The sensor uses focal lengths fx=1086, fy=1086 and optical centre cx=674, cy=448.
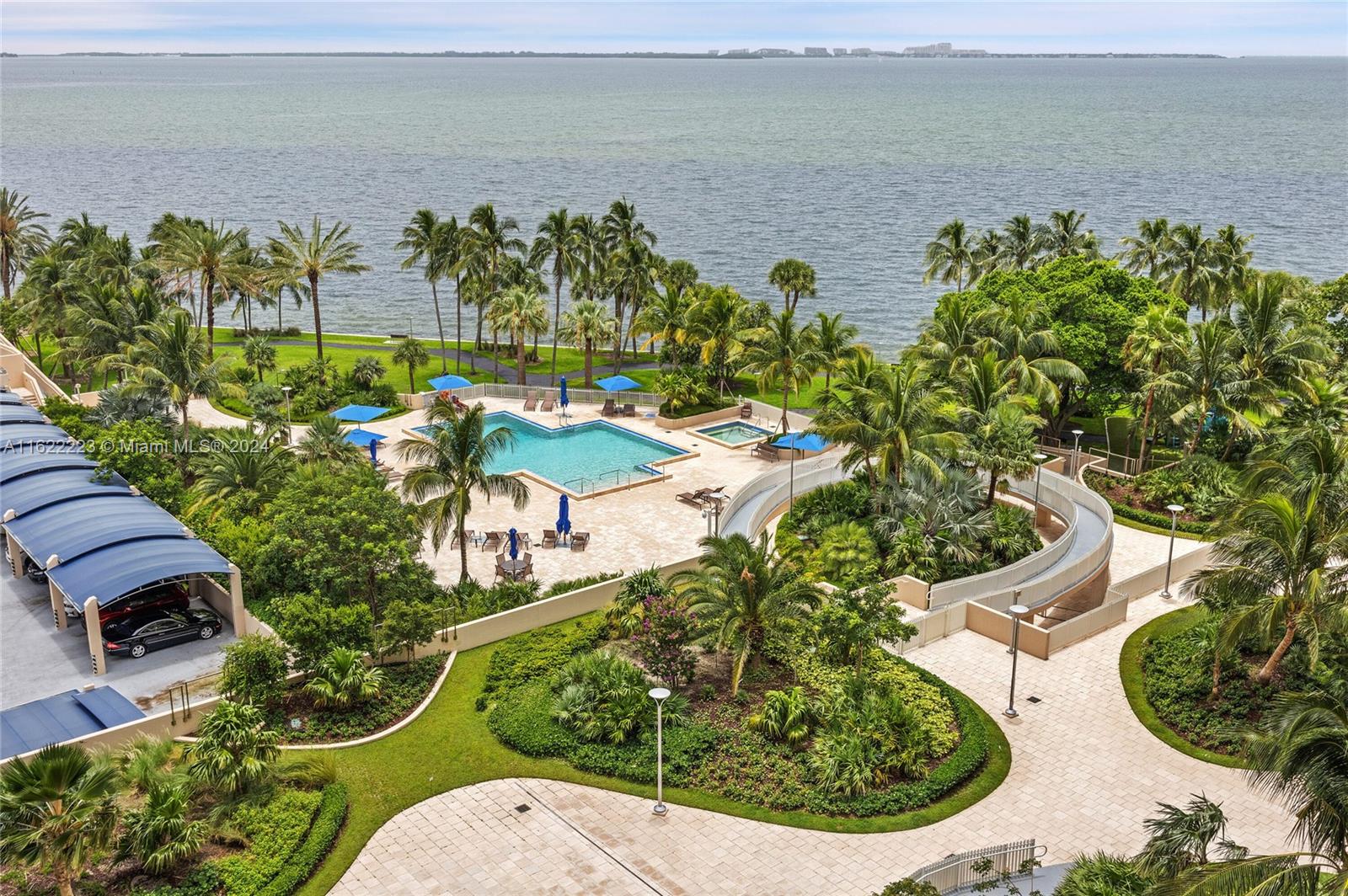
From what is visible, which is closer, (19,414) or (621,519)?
(621,519)

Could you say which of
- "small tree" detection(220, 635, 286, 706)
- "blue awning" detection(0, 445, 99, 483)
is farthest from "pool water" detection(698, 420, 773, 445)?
"small tree" detection(220, 635, 286, 706)

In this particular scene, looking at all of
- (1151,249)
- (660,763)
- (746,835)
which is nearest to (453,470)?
(660,763)

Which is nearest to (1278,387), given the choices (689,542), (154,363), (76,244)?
(689,542)

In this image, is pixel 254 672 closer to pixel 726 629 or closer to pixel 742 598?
pixel 726 629

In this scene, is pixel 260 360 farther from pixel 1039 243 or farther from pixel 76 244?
pixel 1039 243

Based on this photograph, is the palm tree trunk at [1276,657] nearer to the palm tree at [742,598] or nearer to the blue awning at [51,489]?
the palm tree at [742,598]

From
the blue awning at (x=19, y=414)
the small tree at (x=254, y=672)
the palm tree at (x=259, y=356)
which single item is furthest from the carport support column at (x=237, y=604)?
the palm tree at (x=259, y=356)
